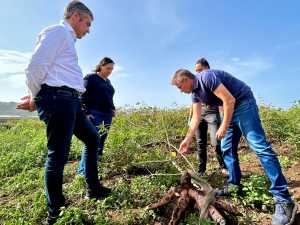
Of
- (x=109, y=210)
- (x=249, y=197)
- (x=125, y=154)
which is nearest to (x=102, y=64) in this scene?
(x=125, y=154)

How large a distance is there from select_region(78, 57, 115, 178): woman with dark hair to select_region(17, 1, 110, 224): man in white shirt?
6.09 feet

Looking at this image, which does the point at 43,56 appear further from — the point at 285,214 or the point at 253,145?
the point at 285,214

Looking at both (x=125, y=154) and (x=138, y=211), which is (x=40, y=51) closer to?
(x=138, y=211)

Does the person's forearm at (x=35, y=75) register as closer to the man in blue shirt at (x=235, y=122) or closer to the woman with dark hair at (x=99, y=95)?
the man in blue shirt at (x=235, y=122)

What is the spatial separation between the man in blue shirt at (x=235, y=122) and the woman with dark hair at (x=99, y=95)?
169cm

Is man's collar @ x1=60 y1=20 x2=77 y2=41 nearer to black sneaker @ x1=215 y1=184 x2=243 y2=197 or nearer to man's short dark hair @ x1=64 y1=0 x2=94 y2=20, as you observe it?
man's short dark hair @ x1=64 y1=0 x2=94 y2=20

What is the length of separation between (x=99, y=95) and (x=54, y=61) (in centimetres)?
213

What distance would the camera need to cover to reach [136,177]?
4871 mm

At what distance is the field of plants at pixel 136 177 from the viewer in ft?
12.6

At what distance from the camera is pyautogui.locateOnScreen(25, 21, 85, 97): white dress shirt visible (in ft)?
11.1

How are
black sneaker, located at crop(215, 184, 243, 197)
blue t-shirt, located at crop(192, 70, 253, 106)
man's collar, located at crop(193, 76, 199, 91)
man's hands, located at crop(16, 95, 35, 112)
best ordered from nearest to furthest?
man's hands, located at crop(16, 95, 35, 112), blue t-shirt, located at crop(192, 70, 253, 106), man's collar, located at crop(193, 76, 199, 91), black sneaker, located at crop(215, 184, 243, 197)

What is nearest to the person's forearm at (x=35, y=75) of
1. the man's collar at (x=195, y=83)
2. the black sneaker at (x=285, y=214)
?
the man's collar at (x=195, y=83)

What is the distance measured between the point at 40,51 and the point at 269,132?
556cm

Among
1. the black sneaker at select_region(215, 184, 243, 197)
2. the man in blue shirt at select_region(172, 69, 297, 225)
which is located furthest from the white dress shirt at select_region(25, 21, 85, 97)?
the black sneaker at select_region(215, 184, 243, 197)
